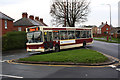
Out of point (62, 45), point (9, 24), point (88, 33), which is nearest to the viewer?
point (62, 45)

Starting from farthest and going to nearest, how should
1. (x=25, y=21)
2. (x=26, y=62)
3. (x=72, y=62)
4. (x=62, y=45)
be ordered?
(x=25, y=21), (x=62, y=45), (x=26, y=62), (x=72, y=62)

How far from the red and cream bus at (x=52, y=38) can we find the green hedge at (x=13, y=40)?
6930mm

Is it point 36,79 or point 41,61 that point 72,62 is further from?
point 36,79

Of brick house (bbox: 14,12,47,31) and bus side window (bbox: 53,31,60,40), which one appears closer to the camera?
bus side window (bbox: 53,31,60,40)

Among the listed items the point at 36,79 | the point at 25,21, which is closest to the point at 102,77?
the point at 36,79

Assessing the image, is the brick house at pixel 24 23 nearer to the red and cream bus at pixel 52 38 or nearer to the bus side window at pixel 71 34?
the red and cream bus at pixel 52 38

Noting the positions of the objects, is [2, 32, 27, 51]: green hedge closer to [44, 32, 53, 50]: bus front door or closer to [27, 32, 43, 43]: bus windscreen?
[27, 32, 43, 43]: bus windscreen

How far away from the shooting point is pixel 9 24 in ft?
110

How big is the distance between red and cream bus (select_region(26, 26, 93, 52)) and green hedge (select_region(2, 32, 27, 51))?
6930mm

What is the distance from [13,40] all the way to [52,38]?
902 cm

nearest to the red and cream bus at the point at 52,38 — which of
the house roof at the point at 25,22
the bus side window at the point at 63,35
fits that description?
the bus side window at the point at 63,35

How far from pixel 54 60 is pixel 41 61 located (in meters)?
0.95

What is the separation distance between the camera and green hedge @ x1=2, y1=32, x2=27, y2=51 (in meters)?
21.8

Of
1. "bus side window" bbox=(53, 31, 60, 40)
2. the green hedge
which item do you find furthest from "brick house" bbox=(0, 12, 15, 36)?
"bus side window" bbox=(53, 31, 60, 40)
